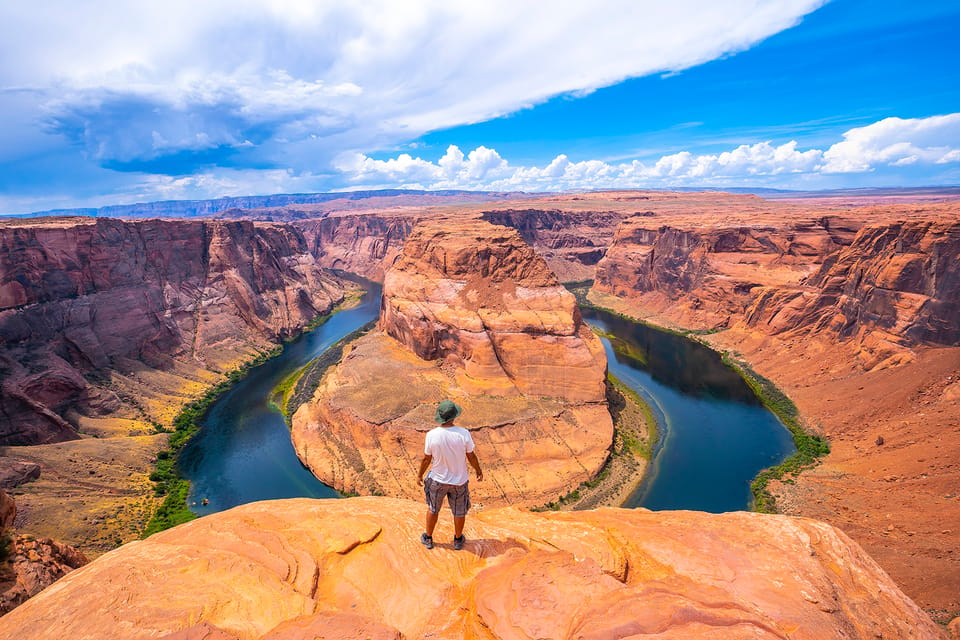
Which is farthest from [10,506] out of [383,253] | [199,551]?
[383,253]

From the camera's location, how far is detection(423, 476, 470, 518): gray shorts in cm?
912

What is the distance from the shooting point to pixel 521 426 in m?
38.7

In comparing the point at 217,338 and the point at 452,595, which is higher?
the point at 452,595

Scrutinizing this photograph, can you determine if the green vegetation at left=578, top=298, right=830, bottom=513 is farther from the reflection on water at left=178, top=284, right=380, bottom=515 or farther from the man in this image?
the reflection on water at left=178, top=284, right=380, bottom=515

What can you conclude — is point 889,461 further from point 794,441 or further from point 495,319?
point 495,319

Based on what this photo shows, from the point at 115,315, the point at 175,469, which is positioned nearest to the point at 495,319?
the point at 175,469

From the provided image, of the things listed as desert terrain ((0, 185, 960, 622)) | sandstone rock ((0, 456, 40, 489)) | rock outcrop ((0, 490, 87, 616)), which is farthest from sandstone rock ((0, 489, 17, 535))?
sandstone rock ((0, 456, 40, 489))

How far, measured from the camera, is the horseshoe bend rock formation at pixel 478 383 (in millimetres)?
36562

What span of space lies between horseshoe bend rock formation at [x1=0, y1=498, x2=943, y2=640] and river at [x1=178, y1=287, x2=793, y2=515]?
2601 cm

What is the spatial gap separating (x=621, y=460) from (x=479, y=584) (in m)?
33.3

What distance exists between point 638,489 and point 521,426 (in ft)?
35.4

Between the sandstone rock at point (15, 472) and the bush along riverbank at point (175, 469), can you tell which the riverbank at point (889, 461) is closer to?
the bush along riverbank at point (175, 469)

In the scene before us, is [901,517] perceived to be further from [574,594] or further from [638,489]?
[574,594]

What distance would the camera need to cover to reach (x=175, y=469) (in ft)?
132
